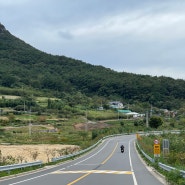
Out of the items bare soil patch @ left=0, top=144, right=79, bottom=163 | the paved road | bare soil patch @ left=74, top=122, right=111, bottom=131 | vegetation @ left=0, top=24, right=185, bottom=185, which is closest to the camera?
the paved road

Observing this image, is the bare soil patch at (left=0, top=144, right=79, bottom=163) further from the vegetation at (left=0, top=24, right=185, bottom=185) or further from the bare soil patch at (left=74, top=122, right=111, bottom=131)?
the bare soil patch at (left=74, top=122, right=111, bottom=131)

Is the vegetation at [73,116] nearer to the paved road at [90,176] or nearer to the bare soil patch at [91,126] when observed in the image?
the bare soil patch at [91,126]

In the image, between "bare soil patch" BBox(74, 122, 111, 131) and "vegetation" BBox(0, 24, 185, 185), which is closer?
"vegetation" BBox(0, 24, 185, 185)

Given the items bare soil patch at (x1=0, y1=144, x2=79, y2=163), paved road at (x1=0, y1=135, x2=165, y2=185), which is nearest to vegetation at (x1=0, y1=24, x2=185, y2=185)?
bare soil patch at (x1=0, y1=144, x2=79, y2=163)

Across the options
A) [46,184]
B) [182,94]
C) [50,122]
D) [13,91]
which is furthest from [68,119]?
[46,184]

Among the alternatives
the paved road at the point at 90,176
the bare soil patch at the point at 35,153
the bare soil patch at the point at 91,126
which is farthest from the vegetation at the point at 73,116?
the paved road at the point at 90,176

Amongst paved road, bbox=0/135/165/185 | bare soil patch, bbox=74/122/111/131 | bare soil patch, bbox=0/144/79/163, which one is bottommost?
bare soil patch, bbox=0/144/79/163

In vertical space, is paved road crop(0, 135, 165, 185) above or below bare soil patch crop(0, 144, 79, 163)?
above

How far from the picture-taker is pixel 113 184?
19266 mm

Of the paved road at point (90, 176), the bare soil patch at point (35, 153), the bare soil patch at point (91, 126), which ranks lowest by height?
the bare soil patch at point (35, 153)

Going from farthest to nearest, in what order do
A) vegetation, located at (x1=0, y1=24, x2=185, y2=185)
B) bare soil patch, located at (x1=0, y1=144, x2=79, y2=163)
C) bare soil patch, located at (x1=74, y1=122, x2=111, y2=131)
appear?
bare soil patch, located at (x1=74, y1=122, x2=111, y2=131)
vegetation, located at (x1=0, y1=24, x2=185, y2=185)
bare soil patch, located at (x1=0, y1=144, x2=79, y2=163)

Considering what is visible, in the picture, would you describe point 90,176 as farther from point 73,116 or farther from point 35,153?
point 73,116

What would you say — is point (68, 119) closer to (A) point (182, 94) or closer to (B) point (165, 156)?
(A) point (182, 94)

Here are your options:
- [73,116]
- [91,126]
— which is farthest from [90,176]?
[73,116]
